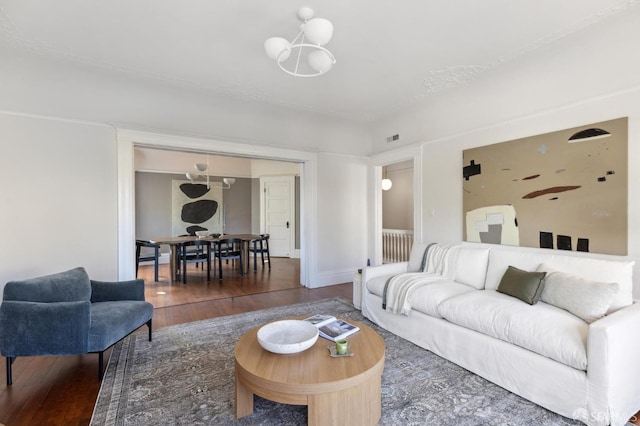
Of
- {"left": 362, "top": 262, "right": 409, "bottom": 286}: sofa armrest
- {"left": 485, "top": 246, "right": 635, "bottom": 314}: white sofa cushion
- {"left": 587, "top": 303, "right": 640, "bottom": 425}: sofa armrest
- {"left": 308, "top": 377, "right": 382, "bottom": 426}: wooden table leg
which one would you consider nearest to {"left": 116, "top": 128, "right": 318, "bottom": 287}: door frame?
{"left": 362, "top": 262, "right": 409, "bottom": 286}: sofa armrest

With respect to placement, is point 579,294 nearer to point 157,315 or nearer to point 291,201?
point 157,315

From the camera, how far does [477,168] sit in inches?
141

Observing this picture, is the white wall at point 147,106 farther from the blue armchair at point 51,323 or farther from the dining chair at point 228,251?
the dining chair at point 228,251

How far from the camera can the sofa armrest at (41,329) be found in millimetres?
2084

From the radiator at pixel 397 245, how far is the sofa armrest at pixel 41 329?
16.6 ft

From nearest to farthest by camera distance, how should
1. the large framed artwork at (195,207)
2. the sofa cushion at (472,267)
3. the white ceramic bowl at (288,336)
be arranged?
the white ceramic bowl at (288,336) → the sofa cushion at (472,267) → the large framed artwork at (195,207)

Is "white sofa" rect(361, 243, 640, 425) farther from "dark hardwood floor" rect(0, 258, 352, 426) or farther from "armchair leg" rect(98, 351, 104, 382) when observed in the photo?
"armchair leg" rect(98, 351, 104, 382)

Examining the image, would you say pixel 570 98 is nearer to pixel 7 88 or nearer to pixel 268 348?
pixel 268 348

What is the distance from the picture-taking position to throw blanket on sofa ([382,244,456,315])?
292 centimetres

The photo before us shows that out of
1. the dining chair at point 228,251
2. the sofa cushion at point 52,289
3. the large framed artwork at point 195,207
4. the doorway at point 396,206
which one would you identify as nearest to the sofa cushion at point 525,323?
the sofa cushion at point 52,289

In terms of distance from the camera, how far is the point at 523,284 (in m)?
2.47

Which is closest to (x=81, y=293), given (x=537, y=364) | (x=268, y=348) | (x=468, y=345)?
(x=268, y=348)

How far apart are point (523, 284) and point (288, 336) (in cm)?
198

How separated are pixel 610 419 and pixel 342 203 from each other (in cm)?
403
